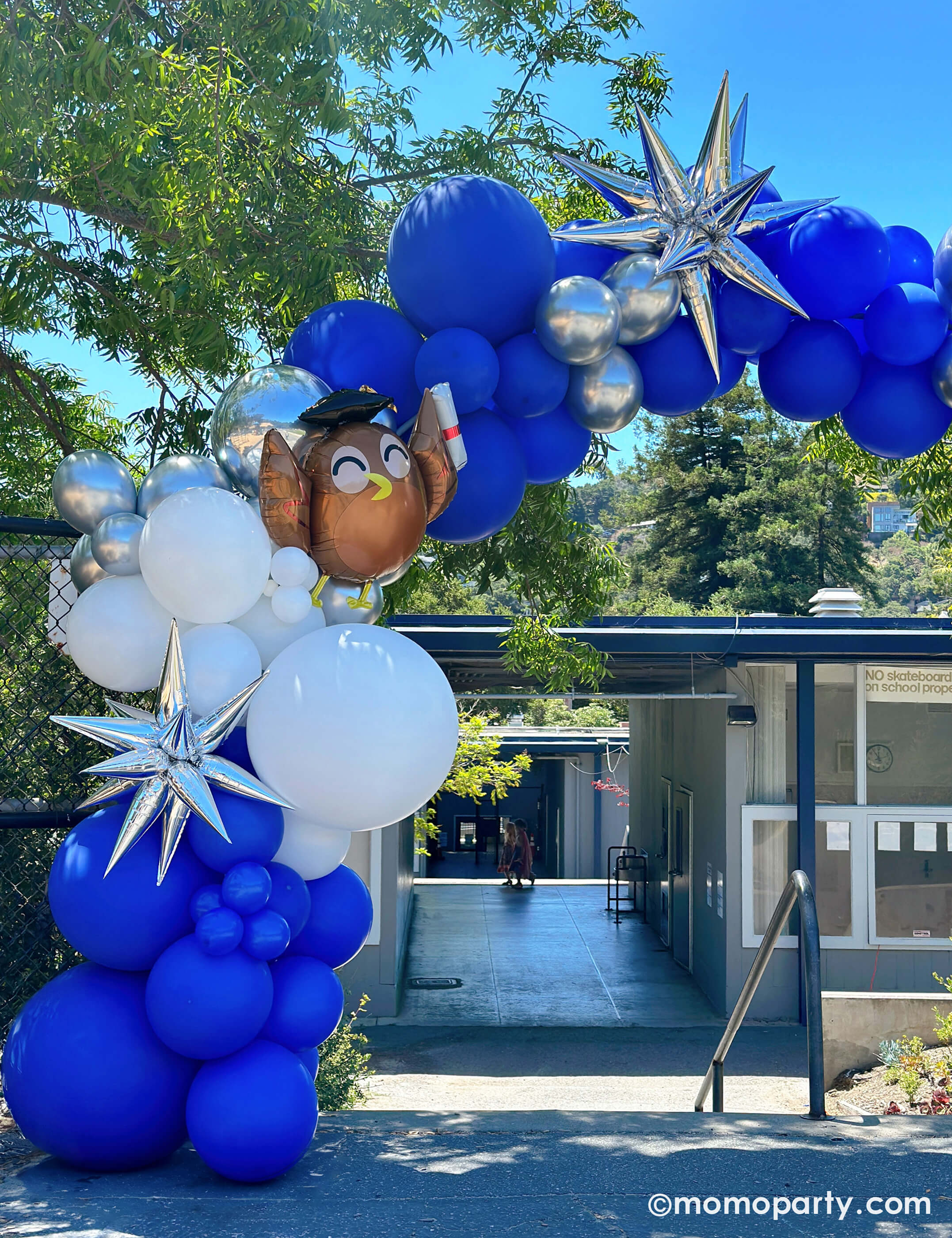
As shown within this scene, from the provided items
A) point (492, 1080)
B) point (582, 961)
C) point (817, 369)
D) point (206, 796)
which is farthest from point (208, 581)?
point (582, 961)

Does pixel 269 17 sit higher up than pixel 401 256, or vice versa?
pixel 269 17

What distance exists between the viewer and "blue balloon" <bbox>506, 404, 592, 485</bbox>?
172 inches

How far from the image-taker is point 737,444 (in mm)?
42531

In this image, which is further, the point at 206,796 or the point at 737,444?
the point at 737,444

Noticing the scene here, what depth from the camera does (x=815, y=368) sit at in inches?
178

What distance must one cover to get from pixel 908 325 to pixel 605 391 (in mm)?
1283

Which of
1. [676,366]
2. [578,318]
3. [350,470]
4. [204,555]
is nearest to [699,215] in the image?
[676,366]

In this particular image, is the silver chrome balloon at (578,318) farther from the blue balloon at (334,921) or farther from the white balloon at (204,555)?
the blue balloon at (334,921)

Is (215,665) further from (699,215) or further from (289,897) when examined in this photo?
(699,215)

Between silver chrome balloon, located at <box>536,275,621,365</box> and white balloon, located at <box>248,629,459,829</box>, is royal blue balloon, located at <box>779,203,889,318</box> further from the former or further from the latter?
white balloon, located at <box>248,629,459,829</box>

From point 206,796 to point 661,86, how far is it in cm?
566

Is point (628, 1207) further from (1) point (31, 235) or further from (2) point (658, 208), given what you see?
(1) point (31, 235)

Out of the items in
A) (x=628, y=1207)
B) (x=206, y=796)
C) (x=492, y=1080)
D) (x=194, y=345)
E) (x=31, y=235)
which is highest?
(x=31, y=235)

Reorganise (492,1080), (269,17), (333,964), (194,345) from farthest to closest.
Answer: (492,1080) < (194,345) < (269,17) < (333,964)
